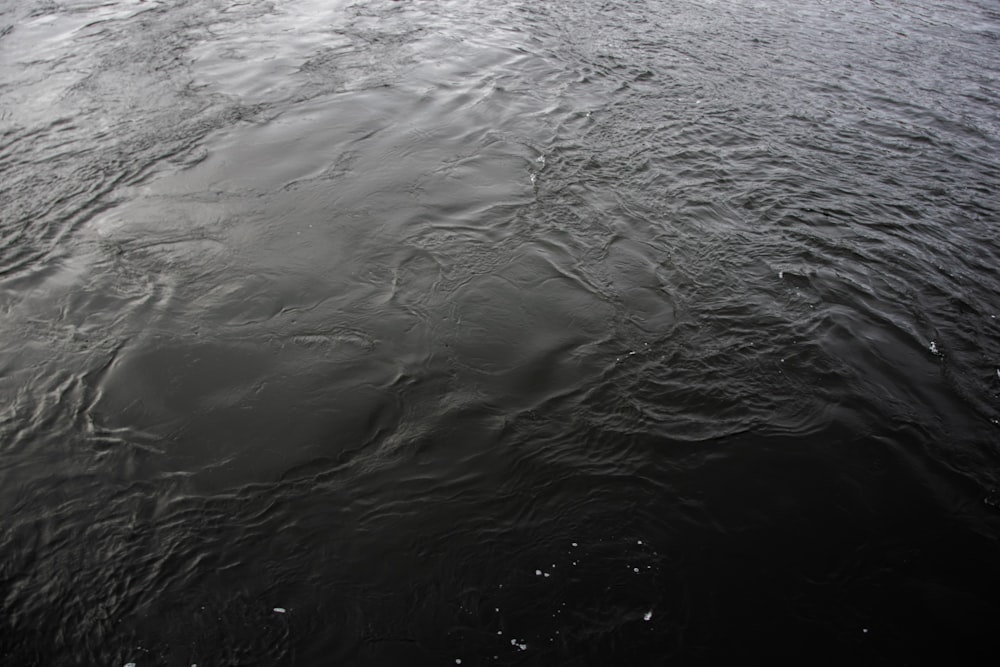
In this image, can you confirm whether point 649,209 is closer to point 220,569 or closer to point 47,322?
point 220,569

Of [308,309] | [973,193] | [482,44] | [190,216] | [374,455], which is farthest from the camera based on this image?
[482,44]

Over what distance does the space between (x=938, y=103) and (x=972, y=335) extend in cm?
710

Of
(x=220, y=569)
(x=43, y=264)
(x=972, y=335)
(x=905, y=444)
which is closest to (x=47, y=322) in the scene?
(x=43, y=264)

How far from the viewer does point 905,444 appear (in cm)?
608

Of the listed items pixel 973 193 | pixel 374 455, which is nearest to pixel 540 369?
pixel 374 455

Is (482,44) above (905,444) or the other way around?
above

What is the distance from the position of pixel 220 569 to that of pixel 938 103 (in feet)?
46.0

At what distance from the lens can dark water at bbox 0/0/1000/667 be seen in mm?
4918

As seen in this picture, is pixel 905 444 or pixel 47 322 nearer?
pixel 905 444

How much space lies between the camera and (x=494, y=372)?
22.0 feet

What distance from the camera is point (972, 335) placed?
717cm

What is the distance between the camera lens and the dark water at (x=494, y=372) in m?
4.92

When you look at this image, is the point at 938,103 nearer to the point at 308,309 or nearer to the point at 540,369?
the point at 540,369

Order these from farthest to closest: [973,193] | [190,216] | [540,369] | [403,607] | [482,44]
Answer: [482,44] < [973,193] < [190,216] < [540,369] < [403,607]
